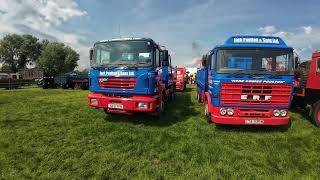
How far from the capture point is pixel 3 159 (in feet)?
18.5

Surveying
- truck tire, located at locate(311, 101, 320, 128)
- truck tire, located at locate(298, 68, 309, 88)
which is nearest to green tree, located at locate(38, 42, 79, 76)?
truck tire, located at locate(298, 68, 309, 88)

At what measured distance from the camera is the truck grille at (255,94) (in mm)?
7699

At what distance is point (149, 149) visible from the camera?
21.2ft

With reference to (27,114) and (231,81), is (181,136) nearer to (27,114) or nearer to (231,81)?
(231,81)

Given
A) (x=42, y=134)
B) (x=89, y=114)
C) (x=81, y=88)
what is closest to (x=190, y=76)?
(x=81, y=88)

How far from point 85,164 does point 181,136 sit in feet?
9.66

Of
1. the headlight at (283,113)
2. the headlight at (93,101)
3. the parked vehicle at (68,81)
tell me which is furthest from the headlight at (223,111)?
the parked vehicle at (68,81)

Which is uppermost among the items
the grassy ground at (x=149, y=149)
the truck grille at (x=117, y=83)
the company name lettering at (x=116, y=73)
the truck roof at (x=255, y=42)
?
the truck roof at (x=255, y=42)

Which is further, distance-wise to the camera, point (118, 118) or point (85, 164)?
point (118, 118)

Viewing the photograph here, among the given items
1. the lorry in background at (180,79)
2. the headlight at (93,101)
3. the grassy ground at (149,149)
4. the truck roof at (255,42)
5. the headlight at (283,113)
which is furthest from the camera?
the lorry in background at (180,79)

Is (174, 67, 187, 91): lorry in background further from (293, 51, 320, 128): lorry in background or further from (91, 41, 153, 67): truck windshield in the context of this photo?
(91, 41, 153, 67): truck windshield

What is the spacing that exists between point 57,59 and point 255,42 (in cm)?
6736

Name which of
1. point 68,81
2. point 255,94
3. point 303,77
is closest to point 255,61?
point 255,94

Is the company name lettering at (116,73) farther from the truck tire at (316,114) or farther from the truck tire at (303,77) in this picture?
the truck tire at (303,77)
